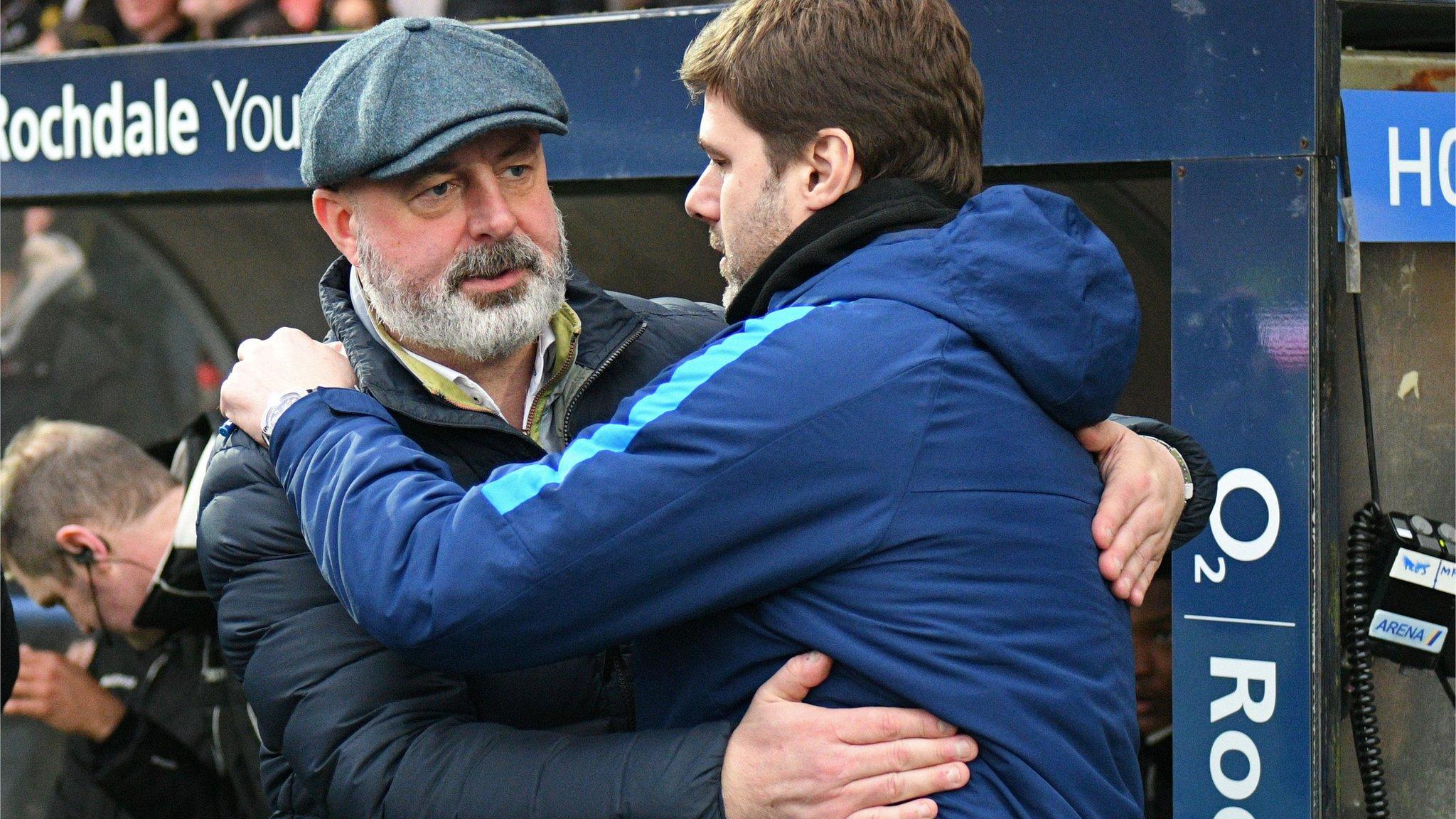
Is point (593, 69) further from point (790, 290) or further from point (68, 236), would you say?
point (68, 236)

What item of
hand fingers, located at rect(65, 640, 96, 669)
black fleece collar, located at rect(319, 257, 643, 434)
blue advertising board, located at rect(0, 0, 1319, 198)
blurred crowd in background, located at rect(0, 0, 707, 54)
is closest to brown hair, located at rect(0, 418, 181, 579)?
hand fingers, located at rect(65, 640, 96, 669)

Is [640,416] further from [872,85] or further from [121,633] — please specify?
[121,633]

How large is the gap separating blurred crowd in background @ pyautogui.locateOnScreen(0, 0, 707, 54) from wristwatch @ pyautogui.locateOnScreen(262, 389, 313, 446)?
1.46 m

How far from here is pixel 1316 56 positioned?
2.33 meters

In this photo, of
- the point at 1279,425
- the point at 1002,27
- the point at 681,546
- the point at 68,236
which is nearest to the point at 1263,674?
the point at 1279,425

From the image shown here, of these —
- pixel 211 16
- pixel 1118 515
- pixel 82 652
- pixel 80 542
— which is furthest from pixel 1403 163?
pixel 82 652

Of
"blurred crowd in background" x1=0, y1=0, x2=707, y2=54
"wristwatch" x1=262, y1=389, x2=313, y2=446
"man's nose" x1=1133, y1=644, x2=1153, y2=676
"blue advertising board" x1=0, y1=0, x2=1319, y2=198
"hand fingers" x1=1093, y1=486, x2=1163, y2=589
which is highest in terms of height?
"blurred crowd in background" x1=0, y1=0, x2=707, y2=54

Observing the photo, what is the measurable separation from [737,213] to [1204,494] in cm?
76

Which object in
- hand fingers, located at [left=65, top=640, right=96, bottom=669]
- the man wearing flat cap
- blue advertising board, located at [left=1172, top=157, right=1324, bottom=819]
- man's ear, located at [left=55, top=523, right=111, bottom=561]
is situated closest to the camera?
the man wearing flat cap

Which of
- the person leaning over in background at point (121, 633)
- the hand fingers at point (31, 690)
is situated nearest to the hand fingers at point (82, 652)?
the person leaning over in background at point (121, 633)

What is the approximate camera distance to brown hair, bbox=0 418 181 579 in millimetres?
3799

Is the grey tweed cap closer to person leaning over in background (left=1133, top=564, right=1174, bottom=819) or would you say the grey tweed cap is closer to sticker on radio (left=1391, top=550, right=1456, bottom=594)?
sticker on radio (left=1391, top=550, right=1456, bottom=594)

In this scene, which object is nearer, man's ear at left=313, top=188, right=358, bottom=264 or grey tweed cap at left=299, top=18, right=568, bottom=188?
grey tweed cap at left=299, top=18, right=568, bottom=188

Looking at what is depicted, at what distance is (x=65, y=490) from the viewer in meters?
3.81
